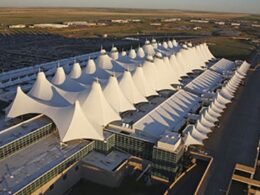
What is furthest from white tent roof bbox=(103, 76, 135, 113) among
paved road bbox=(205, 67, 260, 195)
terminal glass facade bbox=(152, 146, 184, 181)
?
paved road bbox=(205, 67, 260, 195)

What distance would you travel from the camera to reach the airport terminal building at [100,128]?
93.9 feet

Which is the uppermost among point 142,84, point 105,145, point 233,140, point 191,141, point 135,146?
point 142,84

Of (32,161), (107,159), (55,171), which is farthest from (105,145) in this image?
(32,161)

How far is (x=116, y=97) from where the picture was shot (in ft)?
126

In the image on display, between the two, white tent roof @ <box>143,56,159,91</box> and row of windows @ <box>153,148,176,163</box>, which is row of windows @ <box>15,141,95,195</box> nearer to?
row of windows @ <box>153,148,176,163</box>

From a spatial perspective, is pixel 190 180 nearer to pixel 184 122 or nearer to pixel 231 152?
pixel 231 152

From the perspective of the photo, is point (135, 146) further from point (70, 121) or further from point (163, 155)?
point (70, 121)

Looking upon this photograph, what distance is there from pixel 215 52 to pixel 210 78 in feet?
149

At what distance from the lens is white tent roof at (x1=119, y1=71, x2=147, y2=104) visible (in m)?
40.8

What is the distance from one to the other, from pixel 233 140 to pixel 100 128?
15391mm

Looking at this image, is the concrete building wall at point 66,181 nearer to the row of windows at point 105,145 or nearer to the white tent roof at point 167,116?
the row of windows at point 105,145

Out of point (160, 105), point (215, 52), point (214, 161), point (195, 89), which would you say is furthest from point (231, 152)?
point (215, 52)

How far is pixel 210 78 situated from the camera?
57375 mm

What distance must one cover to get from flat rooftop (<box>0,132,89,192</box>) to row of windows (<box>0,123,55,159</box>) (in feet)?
1.35
